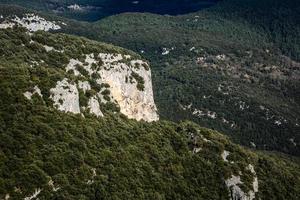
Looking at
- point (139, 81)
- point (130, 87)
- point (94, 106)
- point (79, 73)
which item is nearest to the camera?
point (94, 106)

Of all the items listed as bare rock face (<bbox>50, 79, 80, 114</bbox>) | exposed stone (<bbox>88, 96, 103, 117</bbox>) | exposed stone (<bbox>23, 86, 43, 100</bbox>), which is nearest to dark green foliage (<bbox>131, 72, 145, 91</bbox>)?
exposed stone (<bbox>88, 96, 103, 117</bbox>)

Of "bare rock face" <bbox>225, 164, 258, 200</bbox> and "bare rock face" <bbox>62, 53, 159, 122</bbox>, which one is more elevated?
"bare rock face" <bbox>62, 53, 159, 122</bbox>

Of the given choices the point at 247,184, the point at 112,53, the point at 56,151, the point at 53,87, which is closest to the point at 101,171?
the point at 56,151

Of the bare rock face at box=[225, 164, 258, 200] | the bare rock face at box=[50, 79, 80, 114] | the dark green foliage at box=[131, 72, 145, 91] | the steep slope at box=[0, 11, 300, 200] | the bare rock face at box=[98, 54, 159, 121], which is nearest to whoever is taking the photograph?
the steep slope at box=[0, 11, 300, 200]

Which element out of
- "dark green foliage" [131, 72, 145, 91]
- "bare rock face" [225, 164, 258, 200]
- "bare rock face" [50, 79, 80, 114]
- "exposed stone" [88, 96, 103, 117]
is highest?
"bare rock face" [50, 79, 80, 114]

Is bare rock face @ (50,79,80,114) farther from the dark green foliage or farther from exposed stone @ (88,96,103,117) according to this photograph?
the dark green foliage

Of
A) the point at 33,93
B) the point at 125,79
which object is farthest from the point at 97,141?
the point at 125,79

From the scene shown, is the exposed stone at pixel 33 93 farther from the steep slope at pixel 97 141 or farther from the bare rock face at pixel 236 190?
the bare rock face at pixel 236 190

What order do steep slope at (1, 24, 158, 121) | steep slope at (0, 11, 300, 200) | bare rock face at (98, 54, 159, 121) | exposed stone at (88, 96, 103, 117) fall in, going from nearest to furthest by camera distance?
steep slope at (0, 11, 300, 200), steep slope at (1, 24, 158, 121), exposed stone at (88, 96, 103, 117), bare rock face at (98, 54, 159, 121)

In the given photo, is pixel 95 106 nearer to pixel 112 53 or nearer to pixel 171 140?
pixel 171 140

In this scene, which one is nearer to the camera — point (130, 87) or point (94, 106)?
point (94, 106)

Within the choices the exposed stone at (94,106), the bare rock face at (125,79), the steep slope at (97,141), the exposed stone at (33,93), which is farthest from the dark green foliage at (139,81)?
the exposed stone at (33,93)

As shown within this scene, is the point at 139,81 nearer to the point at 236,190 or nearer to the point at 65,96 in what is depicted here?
the point at 236,190
